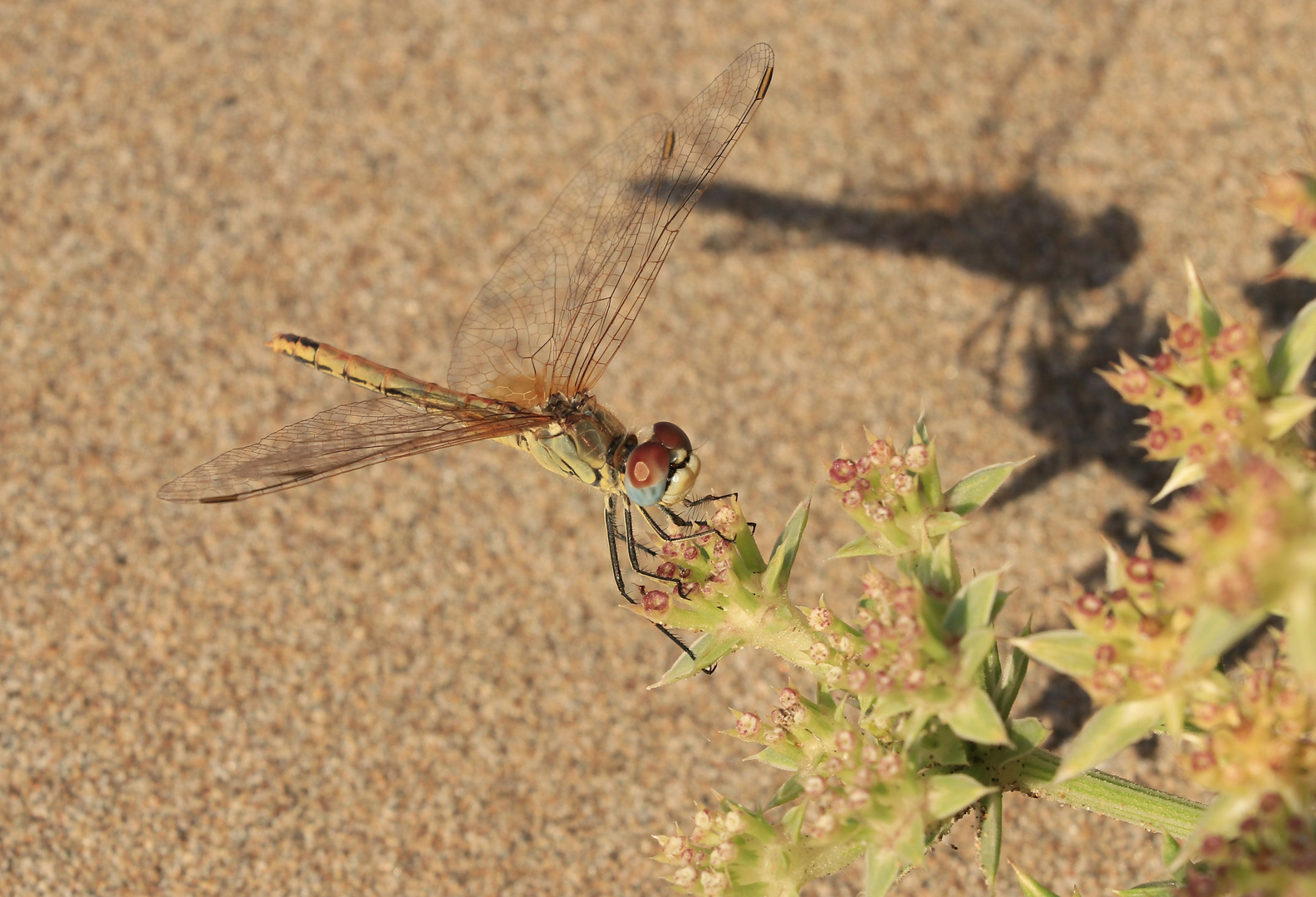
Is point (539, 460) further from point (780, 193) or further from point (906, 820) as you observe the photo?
point (906, 820)

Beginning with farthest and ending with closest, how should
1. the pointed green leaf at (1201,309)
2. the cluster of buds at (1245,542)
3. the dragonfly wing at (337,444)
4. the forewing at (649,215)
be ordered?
the forewing at (649,215), the dragonfly wing at (337,444), the pointed green leaf at (1201,309), the cluster of buds at (1245,542)

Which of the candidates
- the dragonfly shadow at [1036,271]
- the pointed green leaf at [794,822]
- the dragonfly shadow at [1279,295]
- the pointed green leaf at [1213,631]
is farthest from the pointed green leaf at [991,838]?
the dragonfly shadow at [1279,295]

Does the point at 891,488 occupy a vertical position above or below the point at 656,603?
above

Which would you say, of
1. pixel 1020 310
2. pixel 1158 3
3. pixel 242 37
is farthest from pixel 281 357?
pixel 1158 3

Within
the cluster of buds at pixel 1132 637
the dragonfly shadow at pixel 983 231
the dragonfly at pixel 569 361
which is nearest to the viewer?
the cluster of buds at pixel 1132 637

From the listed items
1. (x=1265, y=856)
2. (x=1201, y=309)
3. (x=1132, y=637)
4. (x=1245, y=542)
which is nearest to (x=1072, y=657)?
(x=1132, y=637)

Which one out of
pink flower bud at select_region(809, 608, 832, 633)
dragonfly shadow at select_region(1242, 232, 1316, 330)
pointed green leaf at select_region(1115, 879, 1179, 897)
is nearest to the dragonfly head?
pink flower bud at select_region(809, 608, 832, 633)

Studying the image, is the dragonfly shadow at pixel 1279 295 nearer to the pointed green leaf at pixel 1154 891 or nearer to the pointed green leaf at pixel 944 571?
the pointed green leaf at pixel 944 571

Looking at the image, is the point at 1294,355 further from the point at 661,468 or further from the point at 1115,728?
the point at 661,468
